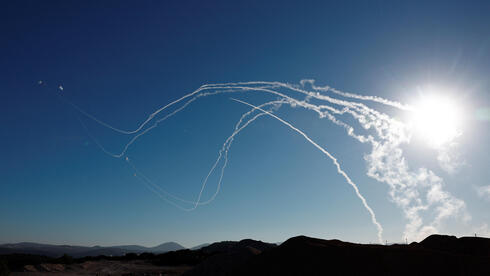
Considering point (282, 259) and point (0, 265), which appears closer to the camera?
point (282, 259)

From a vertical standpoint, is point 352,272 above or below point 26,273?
above

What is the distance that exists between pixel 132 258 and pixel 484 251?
69.9m

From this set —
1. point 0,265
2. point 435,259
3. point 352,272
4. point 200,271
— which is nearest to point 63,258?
point 0,265

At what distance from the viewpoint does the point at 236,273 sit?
99.3 ft

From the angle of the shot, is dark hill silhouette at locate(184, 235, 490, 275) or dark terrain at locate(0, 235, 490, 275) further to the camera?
dark terrain at locate(0, 235, 490, 275)

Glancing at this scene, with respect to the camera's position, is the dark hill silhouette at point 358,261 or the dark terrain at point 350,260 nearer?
the dark hill silhouette at point 358,261

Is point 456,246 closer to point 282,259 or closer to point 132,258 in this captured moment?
point 282,259

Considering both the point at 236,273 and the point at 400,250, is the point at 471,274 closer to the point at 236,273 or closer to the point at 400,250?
the point at 400,250

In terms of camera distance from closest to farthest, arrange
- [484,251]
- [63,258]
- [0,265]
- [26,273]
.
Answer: [0,265] < [484,251] < [26,273] < [63,258]

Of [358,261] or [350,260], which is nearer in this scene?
[358,261]

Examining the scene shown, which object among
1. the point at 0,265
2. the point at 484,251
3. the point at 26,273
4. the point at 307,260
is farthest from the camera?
the point at 26,273

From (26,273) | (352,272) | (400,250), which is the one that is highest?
(400,250)

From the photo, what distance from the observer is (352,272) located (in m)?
25.3

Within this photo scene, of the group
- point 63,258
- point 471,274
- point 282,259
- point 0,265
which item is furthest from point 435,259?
point 63,258
